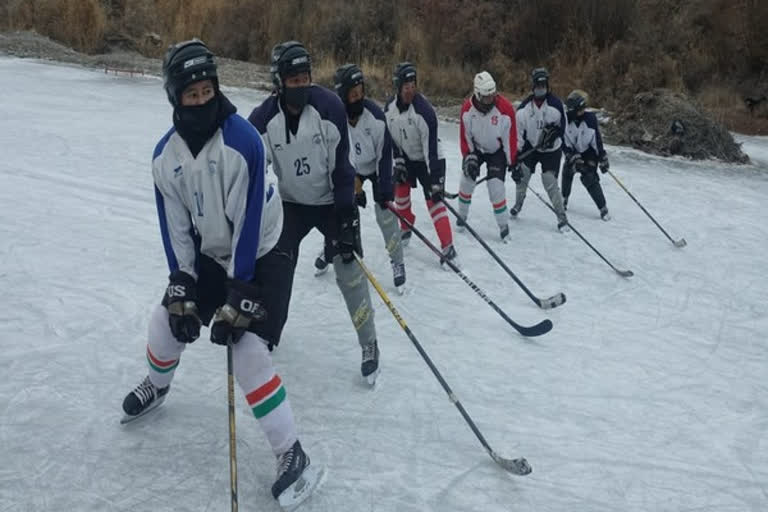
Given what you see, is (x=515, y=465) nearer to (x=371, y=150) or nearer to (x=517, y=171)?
(x=371, y=150)

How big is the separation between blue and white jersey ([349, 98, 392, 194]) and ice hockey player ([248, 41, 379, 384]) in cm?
99

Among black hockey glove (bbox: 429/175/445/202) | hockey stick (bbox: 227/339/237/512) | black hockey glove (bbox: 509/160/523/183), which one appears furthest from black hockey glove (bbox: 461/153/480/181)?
hockey stick (bbox: 227/339/237/512)

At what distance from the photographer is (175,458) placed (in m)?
2.65

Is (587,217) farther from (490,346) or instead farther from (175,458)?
(175,458)

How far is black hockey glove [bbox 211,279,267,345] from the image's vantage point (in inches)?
88.7

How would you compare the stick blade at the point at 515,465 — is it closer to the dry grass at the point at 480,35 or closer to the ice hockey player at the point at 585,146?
the ice hockey player at the point at 585,146

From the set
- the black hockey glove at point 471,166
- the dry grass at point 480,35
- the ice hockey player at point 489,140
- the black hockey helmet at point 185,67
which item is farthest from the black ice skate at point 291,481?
the dry grass at point 480,35

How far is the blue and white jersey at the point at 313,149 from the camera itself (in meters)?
3.13

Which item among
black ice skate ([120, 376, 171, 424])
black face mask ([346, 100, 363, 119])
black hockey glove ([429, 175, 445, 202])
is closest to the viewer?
black ice skate ([120, 376, 171, 424])

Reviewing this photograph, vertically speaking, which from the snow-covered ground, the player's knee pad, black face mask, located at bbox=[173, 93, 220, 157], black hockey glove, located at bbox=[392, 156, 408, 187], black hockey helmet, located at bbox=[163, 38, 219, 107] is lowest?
the snow-covered ground

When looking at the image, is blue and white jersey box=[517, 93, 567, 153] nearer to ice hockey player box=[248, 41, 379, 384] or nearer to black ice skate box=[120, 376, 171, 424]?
ice hockey player box=[248, 41, 379, 384]

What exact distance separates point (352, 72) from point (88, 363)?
2.24m

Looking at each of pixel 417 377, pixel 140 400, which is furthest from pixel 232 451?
pixel 417 377

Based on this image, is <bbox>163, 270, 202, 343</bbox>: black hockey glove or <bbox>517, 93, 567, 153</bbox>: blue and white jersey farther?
<bbox>517, 93, 567, 153</bbox>: blue and white jersey
